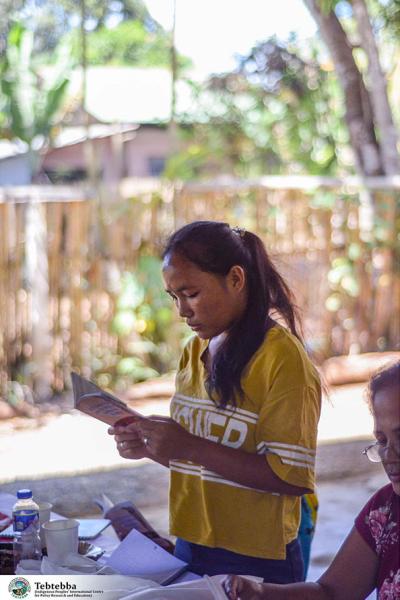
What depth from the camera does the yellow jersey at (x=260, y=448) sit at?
2092mm

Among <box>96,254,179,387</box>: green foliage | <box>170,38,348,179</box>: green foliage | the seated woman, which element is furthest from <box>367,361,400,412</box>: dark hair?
<box>170,38,348,179</box>: green foliage

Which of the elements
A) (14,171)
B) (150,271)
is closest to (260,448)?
(150,271)

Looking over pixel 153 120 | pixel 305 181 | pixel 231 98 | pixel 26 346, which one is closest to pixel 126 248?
pixel 26 346

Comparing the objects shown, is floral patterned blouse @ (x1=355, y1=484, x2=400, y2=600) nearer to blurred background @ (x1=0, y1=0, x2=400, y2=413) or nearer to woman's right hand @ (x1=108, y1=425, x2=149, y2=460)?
woman's right hand @ (x1=108, y1=425, x2=149, y2=460)

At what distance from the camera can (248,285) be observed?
2.27 m

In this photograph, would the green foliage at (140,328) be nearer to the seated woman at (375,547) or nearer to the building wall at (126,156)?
the seated woman at (375,547)

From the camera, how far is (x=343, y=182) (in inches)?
323

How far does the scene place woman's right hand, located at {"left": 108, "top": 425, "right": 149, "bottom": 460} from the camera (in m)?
2.29

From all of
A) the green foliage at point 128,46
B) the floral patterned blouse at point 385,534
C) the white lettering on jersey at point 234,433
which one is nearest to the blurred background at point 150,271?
the white lettering on jersey at point 234,433

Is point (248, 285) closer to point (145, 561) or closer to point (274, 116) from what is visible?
point (145, 561)

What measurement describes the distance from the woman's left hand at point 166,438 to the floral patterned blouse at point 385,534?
44 cm

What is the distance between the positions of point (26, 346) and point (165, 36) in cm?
1719

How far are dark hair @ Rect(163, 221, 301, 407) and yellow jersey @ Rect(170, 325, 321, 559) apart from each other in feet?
0.10

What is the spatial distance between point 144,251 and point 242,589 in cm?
579
